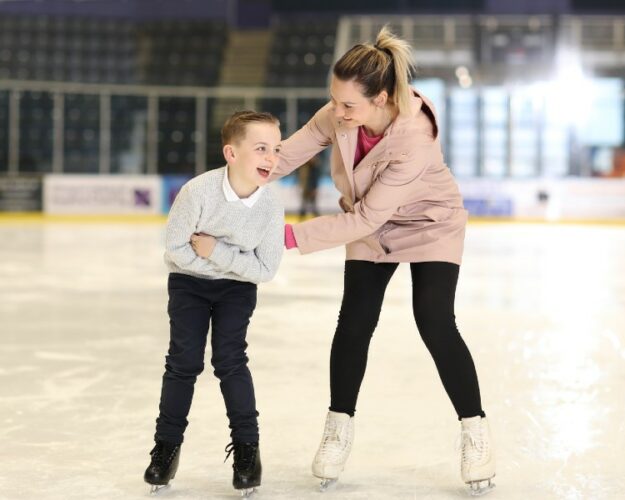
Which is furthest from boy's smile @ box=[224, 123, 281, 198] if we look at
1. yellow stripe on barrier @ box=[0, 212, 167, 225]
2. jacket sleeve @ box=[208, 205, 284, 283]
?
yellow stripe on barrier @ box=[0, 212, 167, 225]

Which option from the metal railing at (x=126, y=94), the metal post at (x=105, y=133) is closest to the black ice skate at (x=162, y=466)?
the metal railing at (x=126, y=94)

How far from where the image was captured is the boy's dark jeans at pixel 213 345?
8.51 ft

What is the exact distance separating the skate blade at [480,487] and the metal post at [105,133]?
51.7ft

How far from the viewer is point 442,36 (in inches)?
787

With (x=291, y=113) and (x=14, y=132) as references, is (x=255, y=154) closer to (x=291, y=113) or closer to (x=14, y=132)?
(x=14, y=132)

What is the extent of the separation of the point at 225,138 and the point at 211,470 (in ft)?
3.00

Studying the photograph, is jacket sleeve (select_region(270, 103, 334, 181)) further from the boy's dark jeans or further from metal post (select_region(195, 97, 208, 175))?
metal post (select_region(195, 97, 208, 175))

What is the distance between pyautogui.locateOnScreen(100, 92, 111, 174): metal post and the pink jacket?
15421mm

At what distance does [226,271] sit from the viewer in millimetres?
2541

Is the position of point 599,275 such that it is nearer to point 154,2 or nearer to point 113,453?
point 113,453

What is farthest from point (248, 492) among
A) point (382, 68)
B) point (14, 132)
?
point (14, 132)

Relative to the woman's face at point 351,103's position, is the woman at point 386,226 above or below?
below

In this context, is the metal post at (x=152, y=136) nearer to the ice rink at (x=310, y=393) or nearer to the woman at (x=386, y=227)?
the ice rink at (x=310, y=393)

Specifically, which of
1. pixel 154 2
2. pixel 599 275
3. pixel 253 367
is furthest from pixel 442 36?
pixel 253 367
